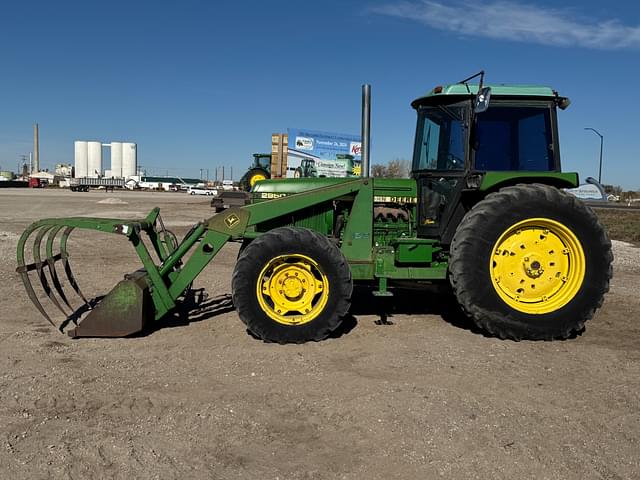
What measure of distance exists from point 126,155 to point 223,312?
9786 centimetres

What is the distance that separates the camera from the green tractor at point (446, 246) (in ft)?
17.5

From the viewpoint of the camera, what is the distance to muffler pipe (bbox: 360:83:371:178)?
6.73m

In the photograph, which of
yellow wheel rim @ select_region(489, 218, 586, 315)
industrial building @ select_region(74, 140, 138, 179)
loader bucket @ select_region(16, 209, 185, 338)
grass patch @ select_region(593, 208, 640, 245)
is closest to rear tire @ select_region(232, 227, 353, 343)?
loader bucket @ select_region(16, 209, 185, 338)

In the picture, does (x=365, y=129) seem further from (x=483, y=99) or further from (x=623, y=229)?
(x=623, y=229)

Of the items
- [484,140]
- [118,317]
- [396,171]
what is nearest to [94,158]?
[396,171]

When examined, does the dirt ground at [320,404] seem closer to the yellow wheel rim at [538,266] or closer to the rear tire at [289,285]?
the rear tire at [289,285]

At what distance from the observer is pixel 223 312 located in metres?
6.63

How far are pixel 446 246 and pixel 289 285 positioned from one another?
1894mm

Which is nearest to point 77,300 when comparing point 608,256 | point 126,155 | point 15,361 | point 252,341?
point 15,361

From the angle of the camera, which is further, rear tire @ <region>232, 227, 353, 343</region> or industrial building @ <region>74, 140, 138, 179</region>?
industrial building @ <region>74, 140, 138, 179</region>

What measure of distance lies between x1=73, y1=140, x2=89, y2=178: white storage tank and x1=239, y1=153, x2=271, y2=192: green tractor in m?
73.0

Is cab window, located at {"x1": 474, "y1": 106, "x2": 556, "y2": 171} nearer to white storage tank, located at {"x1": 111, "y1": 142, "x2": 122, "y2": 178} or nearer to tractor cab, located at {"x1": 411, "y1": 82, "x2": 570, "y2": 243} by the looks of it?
tractor cab, located at {"x1": 411, "y1": 82, "x2": 570, "y2": 243}

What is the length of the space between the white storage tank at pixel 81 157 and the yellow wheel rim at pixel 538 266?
97.4m

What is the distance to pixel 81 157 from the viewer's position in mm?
94000
